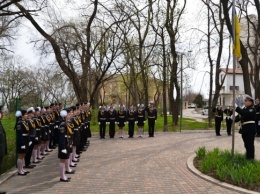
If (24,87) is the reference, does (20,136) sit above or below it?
below

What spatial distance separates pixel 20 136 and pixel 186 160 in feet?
17.7

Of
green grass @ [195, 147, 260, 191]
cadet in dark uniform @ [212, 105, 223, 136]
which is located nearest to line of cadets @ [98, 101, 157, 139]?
cadet in dark uniform @ [212, 105, 223, 136]

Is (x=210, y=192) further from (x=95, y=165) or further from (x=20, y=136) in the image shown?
(x=20, y=136)

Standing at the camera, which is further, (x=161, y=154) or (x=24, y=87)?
(x=24, y=87)

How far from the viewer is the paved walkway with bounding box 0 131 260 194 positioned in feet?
25.8

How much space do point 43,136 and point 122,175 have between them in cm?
416

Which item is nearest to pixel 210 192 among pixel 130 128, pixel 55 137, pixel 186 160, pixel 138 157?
pixel 186 160

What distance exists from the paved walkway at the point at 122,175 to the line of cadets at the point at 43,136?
1.01 ft

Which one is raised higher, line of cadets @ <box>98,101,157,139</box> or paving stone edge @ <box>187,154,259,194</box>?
line of cadets @ <box>98,101,157,139</box>

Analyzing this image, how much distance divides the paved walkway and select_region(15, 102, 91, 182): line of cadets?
308 millimetres

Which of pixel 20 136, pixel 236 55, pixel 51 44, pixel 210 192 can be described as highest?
pixel 51 44

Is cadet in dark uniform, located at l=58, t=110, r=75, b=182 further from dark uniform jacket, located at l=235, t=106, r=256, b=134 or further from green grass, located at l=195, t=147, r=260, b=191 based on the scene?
dark uniform jacket, located at l=235, t=106, r=256, b=134

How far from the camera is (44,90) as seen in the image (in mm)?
51219

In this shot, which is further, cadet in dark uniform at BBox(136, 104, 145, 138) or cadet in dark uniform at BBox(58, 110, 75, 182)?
cadet in dark uniform at BBox(136, 104, 145, 138)
